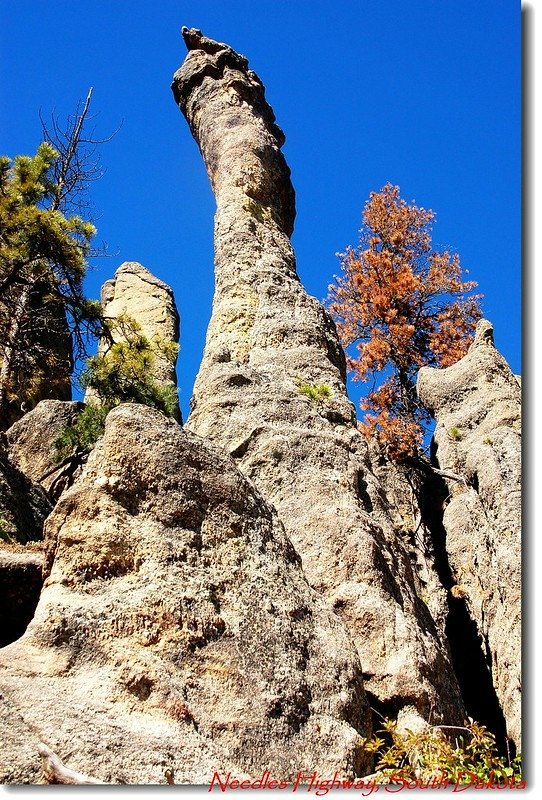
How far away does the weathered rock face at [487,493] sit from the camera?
1057 cm

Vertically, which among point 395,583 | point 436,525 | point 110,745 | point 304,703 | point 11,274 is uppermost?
point 11,274

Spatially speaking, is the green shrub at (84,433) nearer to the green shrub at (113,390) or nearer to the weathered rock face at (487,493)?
the green shrub at (113,390)

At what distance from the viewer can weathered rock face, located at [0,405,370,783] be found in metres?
5.11

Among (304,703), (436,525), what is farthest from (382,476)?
(304,703)

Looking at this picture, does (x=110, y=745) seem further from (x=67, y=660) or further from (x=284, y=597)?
(x=284, y=597)

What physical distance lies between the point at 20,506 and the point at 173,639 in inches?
189

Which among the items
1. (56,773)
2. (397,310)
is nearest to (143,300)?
(397,310)

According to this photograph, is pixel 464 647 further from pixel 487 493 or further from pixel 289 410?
pixel 289 410

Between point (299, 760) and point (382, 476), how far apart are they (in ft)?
29.6

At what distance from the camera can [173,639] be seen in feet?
19.5

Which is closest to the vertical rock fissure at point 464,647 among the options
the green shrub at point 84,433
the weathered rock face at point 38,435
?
the green shrub at point 84,433

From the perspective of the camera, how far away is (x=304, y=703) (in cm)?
608

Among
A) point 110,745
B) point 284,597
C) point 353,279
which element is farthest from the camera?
point 353,279

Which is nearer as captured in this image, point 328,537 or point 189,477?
point 189,477
